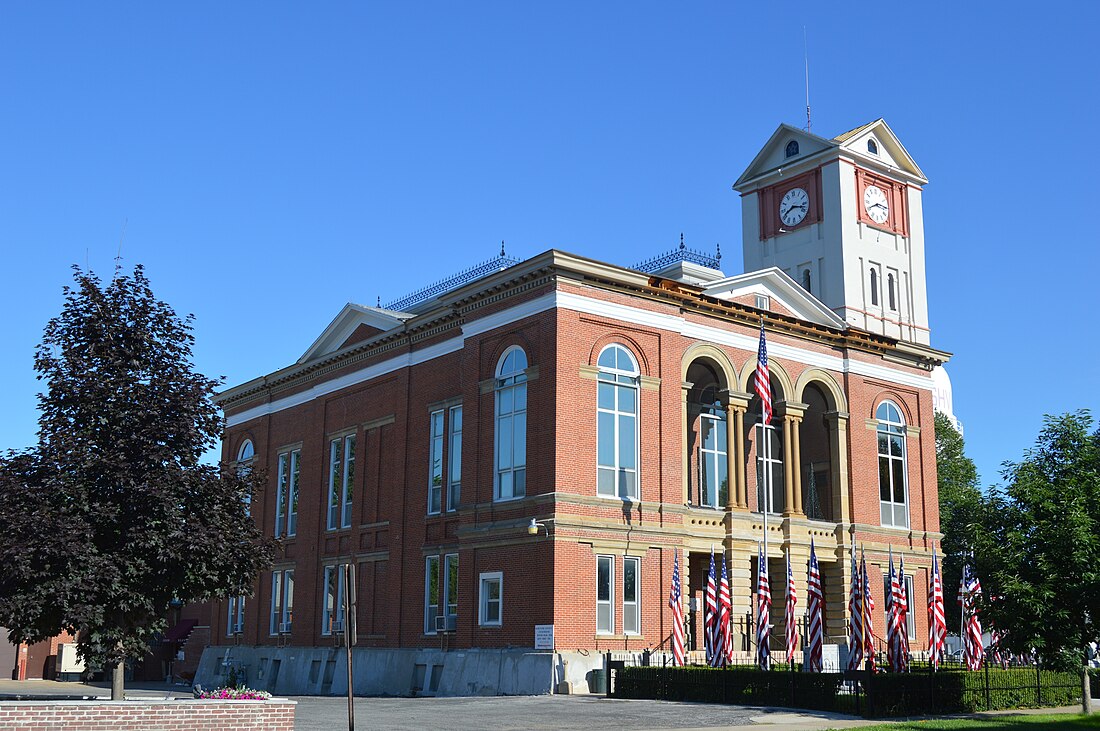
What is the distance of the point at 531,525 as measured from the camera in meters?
34.5

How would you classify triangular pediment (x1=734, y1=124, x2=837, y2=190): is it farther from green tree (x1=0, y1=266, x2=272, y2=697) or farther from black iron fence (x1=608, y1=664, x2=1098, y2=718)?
green tree (x1=0, y1=266, x2=272, y2=697)

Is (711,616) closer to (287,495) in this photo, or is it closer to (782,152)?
(287,495)

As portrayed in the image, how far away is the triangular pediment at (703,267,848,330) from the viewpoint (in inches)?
1629

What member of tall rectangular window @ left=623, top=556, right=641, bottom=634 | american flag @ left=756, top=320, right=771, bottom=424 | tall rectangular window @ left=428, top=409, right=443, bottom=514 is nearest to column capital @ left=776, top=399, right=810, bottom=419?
american flag @ left=756, top=320, right=771, bottom=424

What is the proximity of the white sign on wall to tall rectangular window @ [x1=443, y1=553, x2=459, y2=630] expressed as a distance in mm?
5094

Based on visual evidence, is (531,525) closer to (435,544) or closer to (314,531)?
(435,544)

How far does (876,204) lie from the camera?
5547 cm

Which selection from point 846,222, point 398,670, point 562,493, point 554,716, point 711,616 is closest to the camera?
point 554,716

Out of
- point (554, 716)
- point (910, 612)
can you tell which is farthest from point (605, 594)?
point (910, 612)

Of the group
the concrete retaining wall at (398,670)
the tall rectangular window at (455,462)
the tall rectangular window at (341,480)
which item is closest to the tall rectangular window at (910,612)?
the concrete retaining wall at (398,670)

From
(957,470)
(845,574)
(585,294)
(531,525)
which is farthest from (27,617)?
(957,470)

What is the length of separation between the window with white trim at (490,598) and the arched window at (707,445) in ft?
25.9

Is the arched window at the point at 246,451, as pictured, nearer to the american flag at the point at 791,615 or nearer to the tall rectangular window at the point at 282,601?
the tall rectangular window at the point at 282,601

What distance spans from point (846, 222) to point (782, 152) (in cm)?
566
